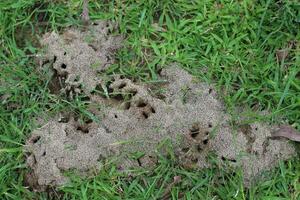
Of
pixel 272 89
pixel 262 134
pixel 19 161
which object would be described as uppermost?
pixel 272 89

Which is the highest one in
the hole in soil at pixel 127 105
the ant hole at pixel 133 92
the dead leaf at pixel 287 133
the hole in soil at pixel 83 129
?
the ant hole at pixel 133 92

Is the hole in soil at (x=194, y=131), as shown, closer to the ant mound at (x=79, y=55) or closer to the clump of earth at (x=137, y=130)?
the clump of earth at (x=137, y=130)

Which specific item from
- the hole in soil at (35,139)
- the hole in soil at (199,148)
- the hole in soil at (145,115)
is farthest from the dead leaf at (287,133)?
the hole in soil at (35,139)

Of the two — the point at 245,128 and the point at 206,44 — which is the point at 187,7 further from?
the point at 245,128

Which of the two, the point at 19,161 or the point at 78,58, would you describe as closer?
the point at 19,161

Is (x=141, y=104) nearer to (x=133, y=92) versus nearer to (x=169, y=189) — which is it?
(x=133, y=92)

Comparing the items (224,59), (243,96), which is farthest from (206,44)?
(243,96)

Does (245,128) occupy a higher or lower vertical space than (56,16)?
lower

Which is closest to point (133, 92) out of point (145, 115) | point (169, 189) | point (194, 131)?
point (145, 115)
